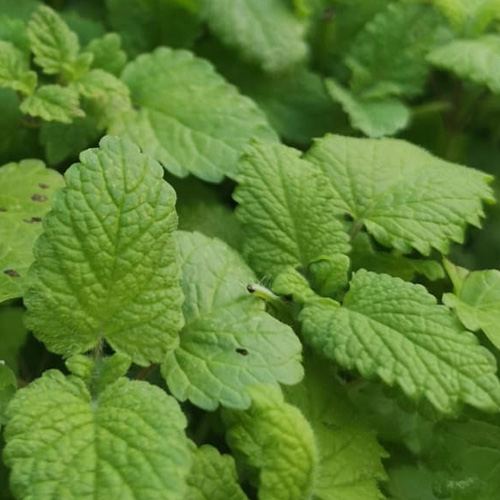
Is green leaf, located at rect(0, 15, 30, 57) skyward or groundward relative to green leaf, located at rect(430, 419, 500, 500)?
skyward

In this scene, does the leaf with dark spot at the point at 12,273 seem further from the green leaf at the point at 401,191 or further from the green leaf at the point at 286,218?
the green leaf at the point at 401,191

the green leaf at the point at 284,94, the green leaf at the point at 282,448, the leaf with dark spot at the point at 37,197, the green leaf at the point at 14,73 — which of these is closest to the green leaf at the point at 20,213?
the leaf with dark spot at the point at 37,197

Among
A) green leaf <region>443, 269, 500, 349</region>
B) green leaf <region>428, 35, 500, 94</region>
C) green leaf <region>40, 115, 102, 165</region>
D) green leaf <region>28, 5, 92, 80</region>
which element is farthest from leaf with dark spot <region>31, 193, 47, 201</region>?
green leaf <region>428, 35, 500, 94</region>

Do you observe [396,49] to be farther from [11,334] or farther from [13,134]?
[11,334]

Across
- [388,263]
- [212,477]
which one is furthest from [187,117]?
[212,477]

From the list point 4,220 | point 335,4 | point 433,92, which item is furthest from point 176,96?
point 433,92

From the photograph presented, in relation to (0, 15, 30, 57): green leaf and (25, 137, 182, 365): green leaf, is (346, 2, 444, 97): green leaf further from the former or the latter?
(25, 137, 182, 365): green leaf

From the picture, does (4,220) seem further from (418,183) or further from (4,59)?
(418,183)
